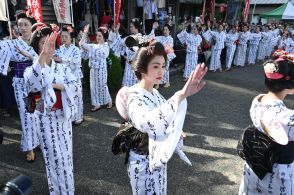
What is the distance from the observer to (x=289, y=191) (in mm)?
2453

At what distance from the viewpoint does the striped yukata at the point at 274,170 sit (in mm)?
2219

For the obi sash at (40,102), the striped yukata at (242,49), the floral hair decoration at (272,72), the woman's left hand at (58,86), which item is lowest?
the striped yukata at (242,49)

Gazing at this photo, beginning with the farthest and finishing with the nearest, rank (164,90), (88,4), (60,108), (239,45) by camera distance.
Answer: (239,45) < (88,4) < (164,90) < (60,108)

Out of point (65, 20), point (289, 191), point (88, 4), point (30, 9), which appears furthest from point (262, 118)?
point (88, 4)

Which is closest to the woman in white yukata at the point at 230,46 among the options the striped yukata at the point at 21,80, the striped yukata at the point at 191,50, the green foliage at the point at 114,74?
the striped yukata at the point at 191,50

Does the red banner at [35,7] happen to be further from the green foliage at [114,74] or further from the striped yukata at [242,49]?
the striped yukata at [242,49]

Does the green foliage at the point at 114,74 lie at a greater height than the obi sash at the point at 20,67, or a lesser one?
lesser

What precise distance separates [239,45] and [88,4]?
7.02 m

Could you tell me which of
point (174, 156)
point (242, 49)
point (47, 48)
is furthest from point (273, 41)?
point (47, 48)

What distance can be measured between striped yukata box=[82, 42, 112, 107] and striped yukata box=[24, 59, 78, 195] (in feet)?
11.7

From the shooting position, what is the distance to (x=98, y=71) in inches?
267

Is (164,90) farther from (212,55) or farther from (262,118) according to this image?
(262,118)

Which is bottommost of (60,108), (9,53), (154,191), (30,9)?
(154,191)

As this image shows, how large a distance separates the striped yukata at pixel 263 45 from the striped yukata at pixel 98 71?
1139 cm
